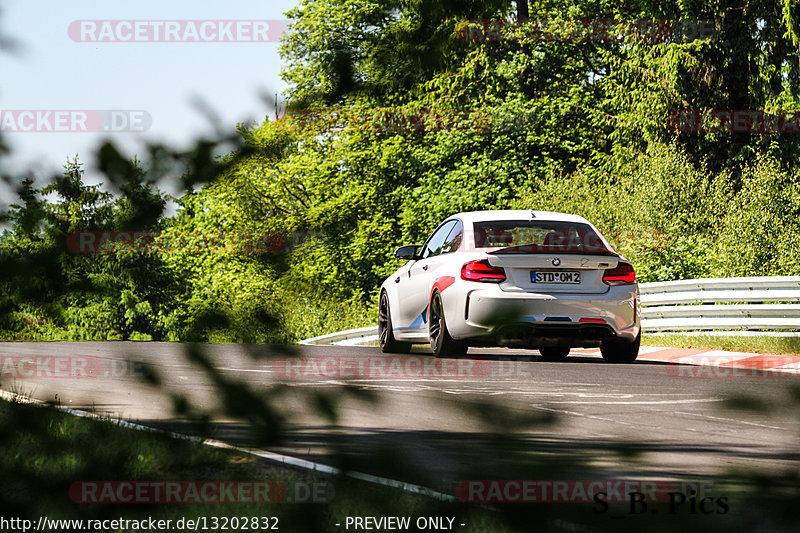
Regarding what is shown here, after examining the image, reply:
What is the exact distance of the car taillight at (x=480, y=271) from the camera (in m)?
11.1

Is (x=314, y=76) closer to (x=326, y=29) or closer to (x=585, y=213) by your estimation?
(x=326, y=29)

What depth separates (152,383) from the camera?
2492mm

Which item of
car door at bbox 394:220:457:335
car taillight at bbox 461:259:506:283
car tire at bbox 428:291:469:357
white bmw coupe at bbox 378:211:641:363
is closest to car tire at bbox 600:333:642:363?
white bmw coupe at bbox 378:211:641:363

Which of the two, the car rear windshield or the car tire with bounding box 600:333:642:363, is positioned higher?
the car rear windshield

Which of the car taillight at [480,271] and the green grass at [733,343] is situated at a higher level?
the car taillight at [480,271]

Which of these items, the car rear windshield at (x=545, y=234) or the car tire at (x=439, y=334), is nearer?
the car tire at (x=439, y=334)

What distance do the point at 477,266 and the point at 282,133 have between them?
9.10 m

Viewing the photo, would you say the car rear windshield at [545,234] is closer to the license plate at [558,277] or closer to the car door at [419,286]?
the license plate at [558,277]

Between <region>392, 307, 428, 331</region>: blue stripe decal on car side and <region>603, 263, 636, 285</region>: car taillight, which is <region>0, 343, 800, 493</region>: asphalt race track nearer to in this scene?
<region>603, 263, 636, 285</region>: car taillight

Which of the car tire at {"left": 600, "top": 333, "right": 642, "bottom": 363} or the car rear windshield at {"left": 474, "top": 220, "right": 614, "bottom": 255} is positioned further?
the car tire at {"left": 600, "top": 333, "right": 642, "bottom": 363}

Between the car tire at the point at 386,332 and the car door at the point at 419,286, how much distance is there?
68 cm

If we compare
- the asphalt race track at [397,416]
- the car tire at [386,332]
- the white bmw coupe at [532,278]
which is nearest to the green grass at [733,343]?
the white bmw coupe at [532,278]

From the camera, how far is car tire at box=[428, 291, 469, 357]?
11.8m

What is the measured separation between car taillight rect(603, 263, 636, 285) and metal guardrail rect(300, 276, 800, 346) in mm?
4400
